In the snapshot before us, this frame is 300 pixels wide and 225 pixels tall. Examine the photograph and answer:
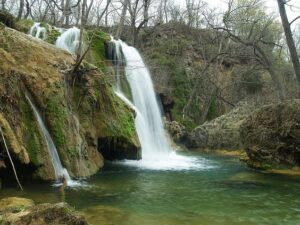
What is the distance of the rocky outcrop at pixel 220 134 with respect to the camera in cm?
2073

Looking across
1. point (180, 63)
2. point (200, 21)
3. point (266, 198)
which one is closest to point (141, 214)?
point (266, 198)

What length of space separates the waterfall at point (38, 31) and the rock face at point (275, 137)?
9.65m

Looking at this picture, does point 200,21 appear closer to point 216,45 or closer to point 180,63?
point 216,45

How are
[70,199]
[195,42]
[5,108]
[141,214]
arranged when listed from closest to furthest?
[141,214]
[70,199]
[5,108]
[195,42]

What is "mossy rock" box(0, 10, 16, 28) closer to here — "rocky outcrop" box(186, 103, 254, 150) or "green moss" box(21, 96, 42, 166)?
"green moss" box(21, 96, 42, 166)

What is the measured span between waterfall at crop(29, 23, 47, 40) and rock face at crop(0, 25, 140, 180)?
7.03 meters

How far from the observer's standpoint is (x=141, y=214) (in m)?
7.04

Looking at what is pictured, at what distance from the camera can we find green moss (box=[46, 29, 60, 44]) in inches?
704

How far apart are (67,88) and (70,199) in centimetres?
377

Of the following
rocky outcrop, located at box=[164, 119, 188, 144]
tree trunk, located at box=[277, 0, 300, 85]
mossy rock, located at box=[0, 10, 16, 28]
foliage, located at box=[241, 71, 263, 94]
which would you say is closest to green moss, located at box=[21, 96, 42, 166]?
mossy rock, located at box=[0, 10, 16, 28]

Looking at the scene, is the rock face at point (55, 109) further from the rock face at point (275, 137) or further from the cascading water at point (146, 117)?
the rock face at point (275, 137)

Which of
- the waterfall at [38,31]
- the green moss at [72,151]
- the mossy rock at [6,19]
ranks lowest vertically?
the green moss at [72,151]

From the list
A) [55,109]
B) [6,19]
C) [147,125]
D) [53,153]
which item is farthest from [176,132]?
[53,153]

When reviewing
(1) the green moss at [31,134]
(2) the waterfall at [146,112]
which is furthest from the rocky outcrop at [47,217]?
(2) the waterfall at [146,112]
